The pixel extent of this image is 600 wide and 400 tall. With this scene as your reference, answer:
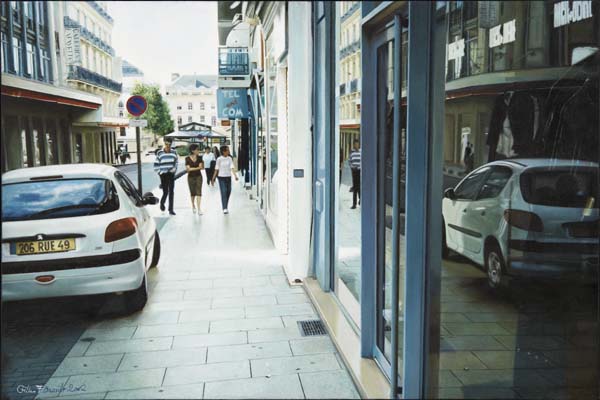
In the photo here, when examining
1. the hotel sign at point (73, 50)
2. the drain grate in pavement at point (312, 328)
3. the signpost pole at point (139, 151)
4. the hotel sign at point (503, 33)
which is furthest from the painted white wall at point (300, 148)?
the hotel sign at point (73, 50)

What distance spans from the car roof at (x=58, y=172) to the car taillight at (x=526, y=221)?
3801 mm

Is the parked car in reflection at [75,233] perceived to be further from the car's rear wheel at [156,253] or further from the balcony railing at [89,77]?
the car's rear wheel at [156,253]

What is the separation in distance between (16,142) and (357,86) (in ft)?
7.84

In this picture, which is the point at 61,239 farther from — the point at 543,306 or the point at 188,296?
the point at 543,306

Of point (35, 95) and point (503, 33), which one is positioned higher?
point (503, 33)

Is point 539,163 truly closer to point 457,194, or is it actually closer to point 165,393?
point 457,194

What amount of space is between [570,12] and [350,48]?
7.44 feet

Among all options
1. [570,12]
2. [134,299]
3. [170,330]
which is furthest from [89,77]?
[570,12]

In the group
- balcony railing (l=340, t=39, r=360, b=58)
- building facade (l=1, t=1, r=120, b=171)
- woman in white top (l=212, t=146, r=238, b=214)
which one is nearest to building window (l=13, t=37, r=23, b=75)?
building facade (l=1, t=1, r=120, b=171)

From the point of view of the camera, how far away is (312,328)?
4.43 meters

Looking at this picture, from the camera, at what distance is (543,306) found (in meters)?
4.98

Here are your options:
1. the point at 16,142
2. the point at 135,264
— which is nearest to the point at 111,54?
the point at 16,142

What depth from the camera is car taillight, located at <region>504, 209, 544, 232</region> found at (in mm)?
4824

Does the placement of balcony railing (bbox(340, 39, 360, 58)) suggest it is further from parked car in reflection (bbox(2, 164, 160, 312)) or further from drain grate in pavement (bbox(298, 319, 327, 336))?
drain grate in pavement (bbox(298, 319, 327, 336))
